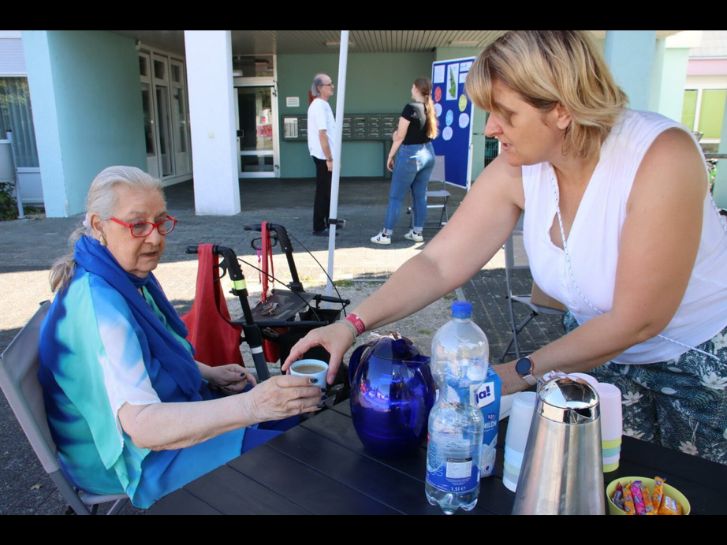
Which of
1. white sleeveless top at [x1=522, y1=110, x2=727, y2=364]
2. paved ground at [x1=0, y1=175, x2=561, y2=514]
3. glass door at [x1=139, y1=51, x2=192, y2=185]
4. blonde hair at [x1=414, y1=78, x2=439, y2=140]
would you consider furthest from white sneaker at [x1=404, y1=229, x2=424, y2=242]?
glass door at [x1=139, y1=51, x2=192, y2=185]

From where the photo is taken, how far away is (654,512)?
1.17 m

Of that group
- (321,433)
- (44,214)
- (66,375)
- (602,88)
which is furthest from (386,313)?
(44,214)

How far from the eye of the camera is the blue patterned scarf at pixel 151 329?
70.3 inches

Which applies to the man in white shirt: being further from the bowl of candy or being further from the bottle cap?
the bowl of candy

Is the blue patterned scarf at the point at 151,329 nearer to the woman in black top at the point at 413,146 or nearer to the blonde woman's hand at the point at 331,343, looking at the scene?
the blonde woman's hand at the point at 331,343

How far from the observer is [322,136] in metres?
7.62

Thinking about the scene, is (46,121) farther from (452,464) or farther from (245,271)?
(452,464)

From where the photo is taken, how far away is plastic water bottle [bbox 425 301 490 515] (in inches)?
46.8

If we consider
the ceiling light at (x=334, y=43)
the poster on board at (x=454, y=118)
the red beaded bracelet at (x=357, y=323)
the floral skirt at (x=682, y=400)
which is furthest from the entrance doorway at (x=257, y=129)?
the floral skirt at (x=682, y=400)

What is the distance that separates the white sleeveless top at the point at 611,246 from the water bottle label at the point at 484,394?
1.64 feet

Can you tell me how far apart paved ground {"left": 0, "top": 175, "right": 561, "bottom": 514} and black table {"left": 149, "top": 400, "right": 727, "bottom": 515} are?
1.53m

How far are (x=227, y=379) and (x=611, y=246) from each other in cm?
160

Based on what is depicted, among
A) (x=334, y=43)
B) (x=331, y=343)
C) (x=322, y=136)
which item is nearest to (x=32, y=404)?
(x=331, y=343)
